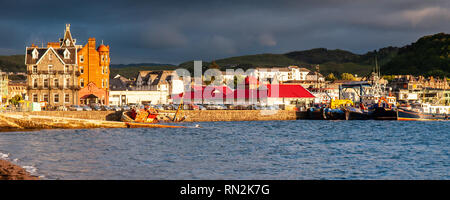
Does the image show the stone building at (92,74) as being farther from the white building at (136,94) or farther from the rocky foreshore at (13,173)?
the rocky foreshore at (13,173)

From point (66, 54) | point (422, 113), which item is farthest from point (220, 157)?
point (422, 113)

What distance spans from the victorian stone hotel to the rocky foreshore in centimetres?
6472

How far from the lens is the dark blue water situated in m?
30.7

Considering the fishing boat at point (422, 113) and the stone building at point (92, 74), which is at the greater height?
the stone building at point (92, 74)

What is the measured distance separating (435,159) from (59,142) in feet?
102

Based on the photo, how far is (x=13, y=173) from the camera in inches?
1088

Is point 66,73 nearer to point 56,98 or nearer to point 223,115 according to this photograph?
point 56,98

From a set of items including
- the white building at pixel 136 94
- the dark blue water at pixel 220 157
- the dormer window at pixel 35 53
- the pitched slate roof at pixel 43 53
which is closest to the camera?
the dark blue water at pixel 220 157

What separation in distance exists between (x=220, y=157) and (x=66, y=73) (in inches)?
2502

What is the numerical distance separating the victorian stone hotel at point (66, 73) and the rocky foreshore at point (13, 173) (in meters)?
64.7

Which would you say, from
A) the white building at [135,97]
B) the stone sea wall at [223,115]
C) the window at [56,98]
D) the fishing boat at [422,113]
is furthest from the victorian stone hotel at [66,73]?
the fishing boat at [422,113]

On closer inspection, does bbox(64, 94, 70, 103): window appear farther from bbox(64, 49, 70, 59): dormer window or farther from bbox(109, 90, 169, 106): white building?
bbox(109, 90, 169, 106): white building

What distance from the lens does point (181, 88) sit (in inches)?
5630

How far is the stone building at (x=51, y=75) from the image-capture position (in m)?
93.3
